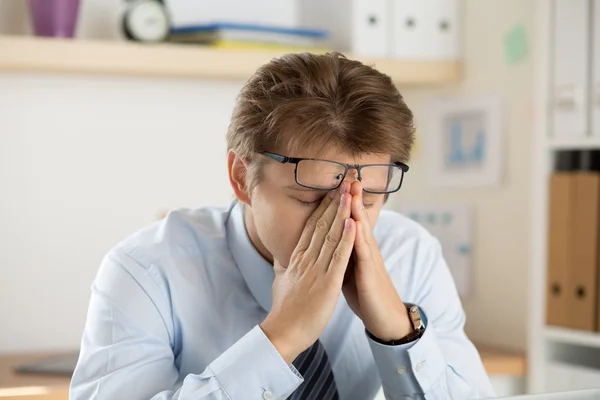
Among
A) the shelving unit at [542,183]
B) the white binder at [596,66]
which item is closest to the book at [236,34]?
the shelving unit at [542,183]

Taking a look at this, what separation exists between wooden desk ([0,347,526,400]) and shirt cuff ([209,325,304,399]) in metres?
0.85

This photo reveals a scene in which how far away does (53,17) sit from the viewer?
2.22 m

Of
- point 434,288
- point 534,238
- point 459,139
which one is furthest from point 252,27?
point 434,288

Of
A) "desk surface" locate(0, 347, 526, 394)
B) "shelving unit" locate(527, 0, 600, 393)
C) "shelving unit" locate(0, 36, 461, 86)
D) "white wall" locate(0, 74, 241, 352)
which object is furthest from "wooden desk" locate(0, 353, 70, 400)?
"shelving unit" locate(527, 0, 600, 393)

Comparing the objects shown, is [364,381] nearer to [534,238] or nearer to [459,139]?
[534,238]

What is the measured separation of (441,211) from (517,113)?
39cm

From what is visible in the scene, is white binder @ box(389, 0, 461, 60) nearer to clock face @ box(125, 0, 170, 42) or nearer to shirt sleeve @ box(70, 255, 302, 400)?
clock face @ box(125, 0, 170, 42)

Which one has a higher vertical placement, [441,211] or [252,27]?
[252,27]

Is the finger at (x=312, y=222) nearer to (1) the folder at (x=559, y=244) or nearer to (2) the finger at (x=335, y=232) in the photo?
(2) the finger at (x=335, y=232)

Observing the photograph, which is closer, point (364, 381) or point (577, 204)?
point (364, 381)

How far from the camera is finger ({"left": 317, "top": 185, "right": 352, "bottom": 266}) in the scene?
1225mm

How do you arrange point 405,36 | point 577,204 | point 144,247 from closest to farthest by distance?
point 144,247 → point 577,204 → point 405,36

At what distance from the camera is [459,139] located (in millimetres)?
2580

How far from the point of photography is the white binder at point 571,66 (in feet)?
6.79
